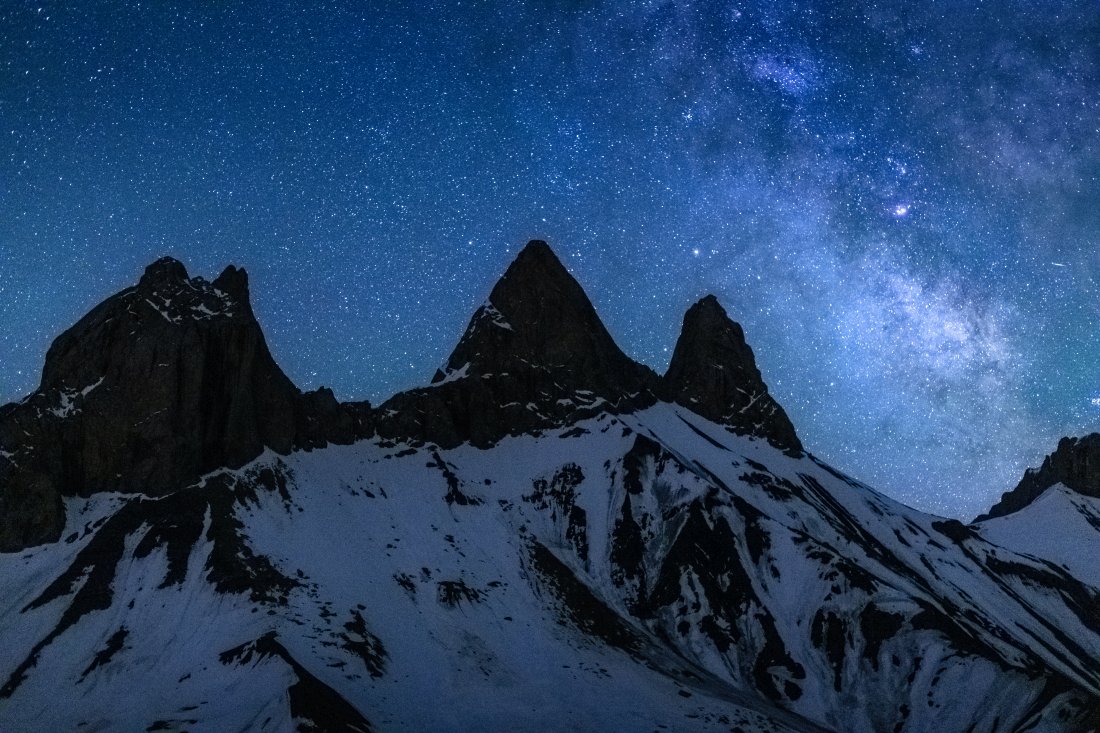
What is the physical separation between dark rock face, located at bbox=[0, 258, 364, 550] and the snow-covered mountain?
1.36ft

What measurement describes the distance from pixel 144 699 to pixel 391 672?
25.1m

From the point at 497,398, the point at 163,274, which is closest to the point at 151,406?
the point at 163,274

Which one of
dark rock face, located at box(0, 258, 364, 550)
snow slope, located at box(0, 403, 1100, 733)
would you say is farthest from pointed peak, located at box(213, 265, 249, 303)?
snow slope, located at box(0, 403, 1100, 733)

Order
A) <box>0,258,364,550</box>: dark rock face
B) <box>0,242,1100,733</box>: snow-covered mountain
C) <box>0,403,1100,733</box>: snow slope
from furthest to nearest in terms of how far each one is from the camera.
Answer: <box>0,258,364,550</box>: dark rock face → <box>0,242,1100,733</box>: snow-covered mountain → <box>0,403,1100,733</box>: snow slope

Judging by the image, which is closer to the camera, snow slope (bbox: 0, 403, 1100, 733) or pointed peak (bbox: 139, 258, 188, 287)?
snow slope (bbox: 0, 403, 1100, 733)

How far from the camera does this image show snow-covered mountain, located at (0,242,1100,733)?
106000 mm

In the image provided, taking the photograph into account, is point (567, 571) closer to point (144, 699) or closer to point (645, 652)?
point (645, 652)

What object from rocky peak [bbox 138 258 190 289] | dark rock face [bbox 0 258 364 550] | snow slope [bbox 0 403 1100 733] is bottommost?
snow slope [bbox 0 403 1100 733]

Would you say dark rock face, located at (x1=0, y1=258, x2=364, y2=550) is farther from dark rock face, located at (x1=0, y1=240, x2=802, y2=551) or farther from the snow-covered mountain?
the snow-covered mountain

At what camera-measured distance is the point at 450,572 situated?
448ft

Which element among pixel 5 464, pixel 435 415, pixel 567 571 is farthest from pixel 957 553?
pixel 5 464

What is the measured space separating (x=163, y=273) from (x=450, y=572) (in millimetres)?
72386

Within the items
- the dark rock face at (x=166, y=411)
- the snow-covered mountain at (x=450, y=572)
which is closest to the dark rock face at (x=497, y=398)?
the dark rock face at (x=166, y=411)

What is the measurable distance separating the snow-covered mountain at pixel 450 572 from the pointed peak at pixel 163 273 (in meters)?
0.44
